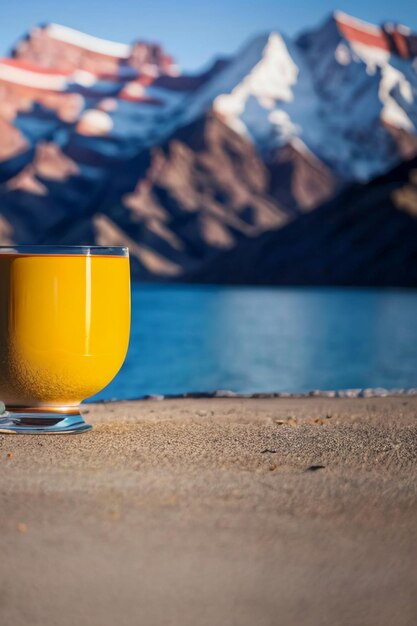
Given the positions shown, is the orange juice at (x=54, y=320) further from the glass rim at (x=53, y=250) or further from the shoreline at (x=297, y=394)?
the shoreline at (x=297, y=394)

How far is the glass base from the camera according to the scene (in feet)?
15.7

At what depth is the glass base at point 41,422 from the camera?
4.78m

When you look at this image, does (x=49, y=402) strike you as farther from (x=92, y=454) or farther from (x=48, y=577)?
(x=48, y=577)

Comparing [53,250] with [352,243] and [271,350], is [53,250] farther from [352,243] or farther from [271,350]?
[352,243]

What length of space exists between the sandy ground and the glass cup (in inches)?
10.8

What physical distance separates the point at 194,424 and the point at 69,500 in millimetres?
2026

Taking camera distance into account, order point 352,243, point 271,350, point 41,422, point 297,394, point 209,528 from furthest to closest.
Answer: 1. point 352,243
2. point 271,350
3. point 297,394
4. point 41,422
5. point 209,528

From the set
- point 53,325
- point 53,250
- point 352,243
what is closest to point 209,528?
point 53,325

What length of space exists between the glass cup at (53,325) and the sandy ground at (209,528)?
Answer: 0.90ft

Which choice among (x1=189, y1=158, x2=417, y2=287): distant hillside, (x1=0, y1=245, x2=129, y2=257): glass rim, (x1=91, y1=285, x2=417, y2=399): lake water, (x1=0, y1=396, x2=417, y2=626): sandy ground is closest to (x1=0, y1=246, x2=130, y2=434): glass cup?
(x1=0, y1=245, x2=129, y2=257): glass rim

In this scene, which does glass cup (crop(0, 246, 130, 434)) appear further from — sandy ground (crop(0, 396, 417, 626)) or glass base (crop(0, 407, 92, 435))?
sandy ground (crop(0, 396, 417, 626))

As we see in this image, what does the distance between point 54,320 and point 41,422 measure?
0.52 meters

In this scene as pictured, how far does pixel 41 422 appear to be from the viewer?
15.9 feet

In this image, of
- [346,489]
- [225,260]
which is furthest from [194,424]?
[225,260]
